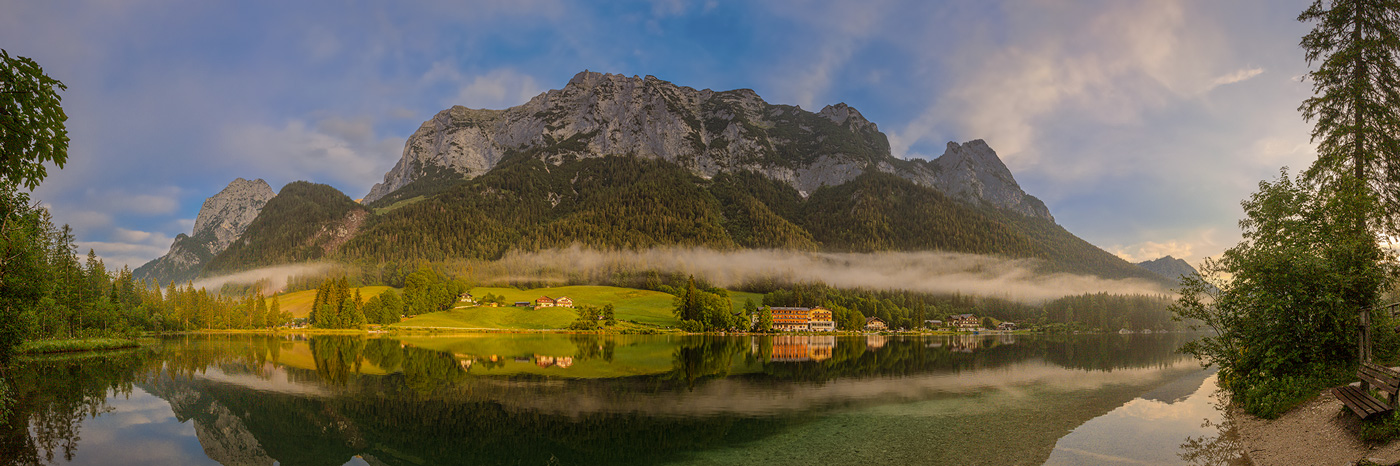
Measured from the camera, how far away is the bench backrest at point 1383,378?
1500 centimetres

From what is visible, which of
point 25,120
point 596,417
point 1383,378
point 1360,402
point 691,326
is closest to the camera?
point 25,120

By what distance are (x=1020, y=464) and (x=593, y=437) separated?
55.3ft

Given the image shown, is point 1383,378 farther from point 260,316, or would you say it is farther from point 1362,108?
point 260,316

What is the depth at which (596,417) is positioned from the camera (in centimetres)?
2933

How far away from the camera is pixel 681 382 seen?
44125 mm

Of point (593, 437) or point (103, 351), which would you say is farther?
point (103, 351)

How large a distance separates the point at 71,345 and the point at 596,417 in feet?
274

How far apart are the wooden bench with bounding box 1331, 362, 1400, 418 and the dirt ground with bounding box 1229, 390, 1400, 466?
32.3 inches

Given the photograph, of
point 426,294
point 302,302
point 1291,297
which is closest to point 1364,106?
point 1291,297

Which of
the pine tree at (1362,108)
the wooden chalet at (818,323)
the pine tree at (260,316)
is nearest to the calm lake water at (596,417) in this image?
the pine tree at (1362,108)

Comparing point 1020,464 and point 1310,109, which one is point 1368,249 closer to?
point 1310,109

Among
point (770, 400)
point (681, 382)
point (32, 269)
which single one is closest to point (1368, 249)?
point (770, 400)

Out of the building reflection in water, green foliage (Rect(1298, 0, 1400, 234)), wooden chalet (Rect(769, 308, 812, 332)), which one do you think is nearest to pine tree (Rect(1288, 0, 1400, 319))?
green foliage (Rect(1298, 0, 1400, 234))

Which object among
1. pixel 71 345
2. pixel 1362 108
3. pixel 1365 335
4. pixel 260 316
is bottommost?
pixel 260 316
